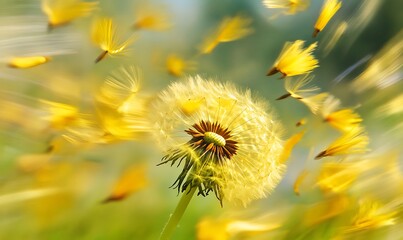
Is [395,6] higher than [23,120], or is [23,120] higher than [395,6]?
[395,6]

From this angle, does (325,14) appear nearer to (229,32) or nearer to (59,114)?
(229,32)

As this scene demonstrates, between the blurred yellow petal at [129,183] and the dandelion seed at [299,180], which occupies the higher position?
the dandelion seed at [299,180]

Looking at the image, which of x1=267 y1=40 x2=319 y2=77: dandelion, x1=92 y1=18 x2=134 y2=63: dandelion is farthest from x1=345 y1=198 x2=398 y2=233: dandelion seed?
x1=92 y1=18 x2=134 y2=63: dandelion

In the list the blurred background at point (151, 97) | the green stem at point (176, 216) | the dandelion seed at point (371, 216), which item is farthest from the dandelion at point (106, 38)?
the dandelion seed at point (371, 216)

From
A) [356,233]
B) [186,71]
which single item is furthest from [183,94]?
[356,233]

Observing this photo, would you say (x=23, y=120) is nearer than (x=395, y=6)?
Yes

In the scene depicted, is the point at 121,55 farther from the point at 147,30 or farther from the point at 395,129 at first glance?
the point at 395,129

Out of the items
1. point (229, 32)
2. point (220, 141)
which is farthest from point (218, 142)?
point (229, 32)

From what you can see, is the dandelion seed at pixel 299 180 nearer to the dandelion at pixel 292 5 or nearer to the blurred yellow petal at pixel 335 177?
the blurred yellow petal at pixel 335 177

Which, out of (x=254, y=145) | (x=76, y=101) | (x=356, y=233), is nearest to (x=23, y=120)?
(x=76, y=101)
